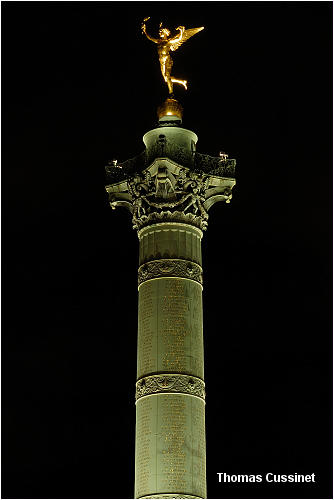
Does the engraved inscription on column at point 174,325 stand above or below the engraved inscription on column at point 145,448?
above

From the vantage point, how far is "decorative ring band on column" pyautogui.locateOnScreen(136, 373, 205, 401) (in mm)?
28844

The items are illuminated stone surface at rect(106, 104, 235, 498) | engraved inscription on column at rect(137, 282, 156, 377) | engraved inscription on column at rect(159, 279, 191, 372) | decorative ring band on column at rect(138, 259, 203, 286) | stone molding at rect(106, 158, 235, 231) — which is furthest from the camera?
stone molding at rect(106, 158, 235, 231)

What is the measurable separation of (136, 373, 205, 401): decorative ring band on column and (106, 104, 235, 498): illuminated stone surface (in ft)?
0.11

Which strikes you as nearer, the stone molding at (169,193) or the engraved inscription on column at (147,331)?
the engraved inscription on column at (147,331)

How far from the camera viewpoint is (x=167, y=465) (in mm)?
27688

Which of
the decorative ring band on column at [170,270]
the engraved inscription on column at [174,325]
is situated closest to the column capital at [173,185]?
the decorative ring band on column at [170,270]

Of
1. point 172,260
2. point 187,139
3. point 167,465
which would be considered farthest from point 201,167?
point 167,465

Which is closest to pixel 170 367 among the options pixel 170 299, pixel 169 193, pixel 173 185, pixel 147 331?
pixel 147 331

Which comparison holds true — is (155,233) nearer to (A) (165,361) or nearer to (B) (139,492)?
(A) (165,361)

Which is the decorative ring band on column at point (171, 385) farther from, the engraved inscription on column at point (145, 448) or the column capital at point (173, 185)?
the column capital at point (173, 185)

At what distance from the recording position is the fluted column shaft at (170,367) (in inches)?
1094

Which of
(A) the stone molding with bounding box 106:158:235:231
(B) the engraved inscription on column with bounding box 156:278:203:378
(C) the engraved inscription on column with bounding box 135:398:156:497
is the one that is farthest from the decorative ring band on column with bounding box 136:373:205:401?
(A) the stone molding with bounding box 106:158:235:231

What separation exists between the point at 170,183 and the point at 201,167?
1661 millimetres

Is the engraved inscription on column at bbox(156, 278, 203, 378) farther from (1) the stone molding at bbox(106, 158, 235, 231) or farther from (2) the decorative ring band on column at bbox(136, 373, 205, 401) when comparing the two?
(1) the stone molding at bbox(106, 158, 235, 231)
